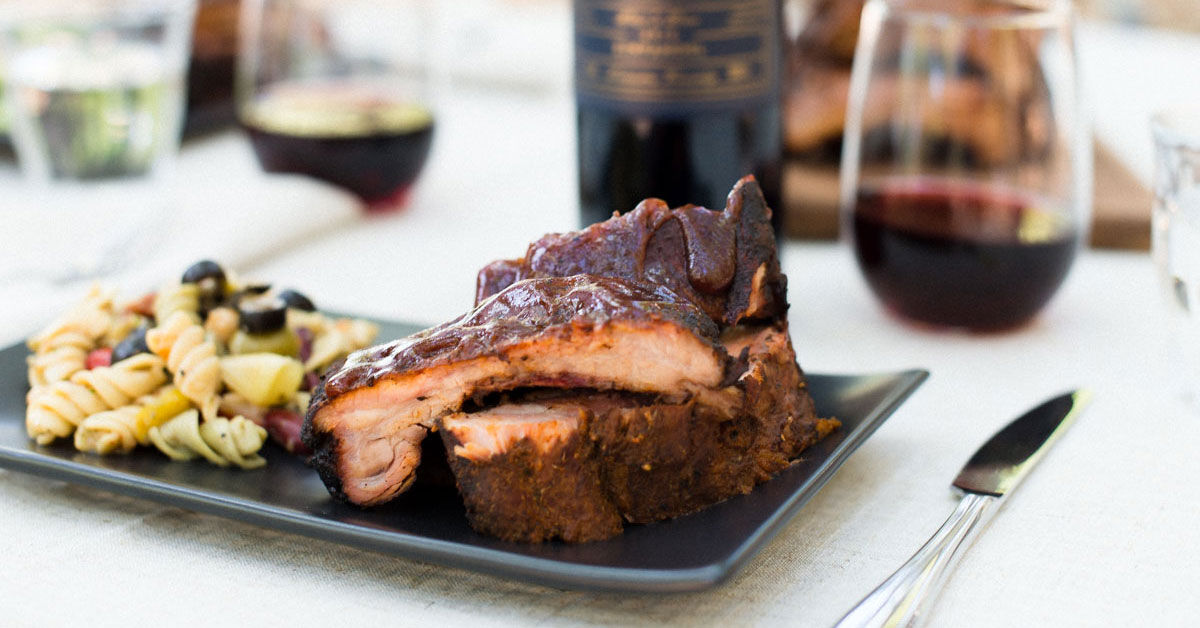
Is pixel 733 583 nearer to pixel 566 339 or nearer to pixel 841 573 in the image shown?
pixel 841 573

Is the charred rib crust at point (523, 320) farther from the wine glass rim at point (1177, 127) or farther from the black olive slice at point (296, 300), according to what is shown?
the wine glass rim at point (1177, 127)

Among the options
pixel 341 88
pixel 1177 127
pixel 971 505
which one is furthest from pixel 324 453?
pixel 341 88

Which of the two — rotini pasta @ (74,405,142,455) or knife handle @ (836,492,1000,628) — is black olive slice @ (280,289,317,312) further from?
knife handle @ (836,492,1000,628)

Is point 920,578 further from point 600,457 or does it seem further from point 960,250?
point 960,250

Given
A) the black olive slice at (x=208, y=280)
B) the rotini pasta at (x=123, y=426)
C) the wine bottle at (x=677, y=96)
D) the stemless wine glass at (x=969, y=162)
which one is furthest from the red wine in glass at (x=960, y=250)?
the rotini pasta at (x=123, y=426)

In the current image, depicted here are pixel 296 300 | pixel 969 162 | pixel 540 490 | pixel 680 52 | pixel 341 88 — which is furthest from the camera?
pixel 341 88

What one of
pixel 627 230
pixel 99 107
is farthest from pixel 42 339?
pixel 99 107
